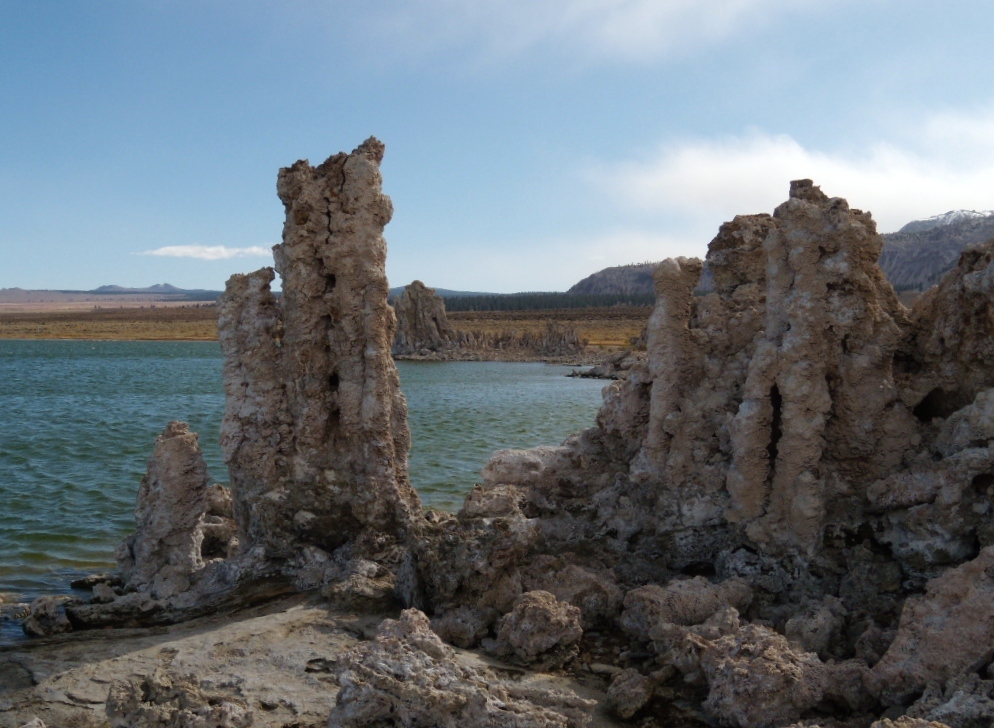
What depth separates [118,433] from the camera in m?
18.4

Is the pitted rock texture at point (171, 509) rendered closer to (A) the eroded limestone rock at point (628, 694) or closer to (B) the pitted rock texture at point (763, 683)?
(A) the eroded limestone rock at point (628, 694)

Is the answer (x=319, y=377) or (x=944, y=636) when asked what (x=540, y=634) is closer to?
(x=944, y=636)

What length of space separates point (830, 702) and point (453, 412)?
20.7 m

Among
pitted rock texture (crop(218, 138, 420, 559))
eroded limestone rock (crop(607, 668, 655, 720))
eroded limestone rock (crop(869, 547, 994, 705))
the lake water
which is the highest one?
pitted rock texture (crop(218, 138, 420, 559))

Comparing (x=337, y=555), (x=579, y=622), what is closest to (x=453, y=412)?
(x=337, y=555)

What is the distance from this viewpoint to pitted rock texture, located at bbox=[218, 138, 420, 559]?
7262 millimetres

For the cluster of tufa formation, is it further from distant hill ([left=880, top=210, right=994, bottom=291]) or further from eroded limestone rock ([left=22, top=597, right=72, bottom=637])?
eroded limestone rock ([left=22, top=597, right=72, bottom=637])

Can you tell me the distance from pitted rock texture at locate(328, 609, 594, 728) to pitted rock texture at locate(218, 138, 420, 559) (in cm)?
280

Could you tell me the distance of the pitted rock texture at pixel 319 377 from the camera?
7262 millimetres

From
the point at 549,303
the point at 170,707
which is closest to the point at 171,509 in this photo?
the point at 170,707

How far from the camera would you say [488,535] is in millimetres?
6293

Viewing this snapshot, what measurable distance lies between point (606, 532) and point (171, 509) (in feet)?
13.0

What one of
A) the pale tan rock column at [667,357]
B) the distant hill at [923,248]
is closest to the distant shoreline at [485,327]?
the distant hill at [923,248]

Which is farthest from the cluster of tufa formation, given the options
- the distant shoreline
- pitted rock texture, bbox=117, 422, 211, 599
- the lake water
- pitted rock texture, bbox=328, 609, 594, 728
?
pitted rock texture, bbox=328, 609, 594, 728
